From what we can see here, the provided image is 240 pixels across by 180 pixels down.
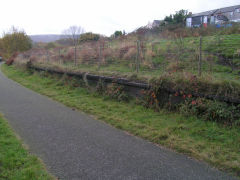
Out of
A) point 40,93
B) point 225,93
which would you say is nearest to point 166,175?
point 225,93

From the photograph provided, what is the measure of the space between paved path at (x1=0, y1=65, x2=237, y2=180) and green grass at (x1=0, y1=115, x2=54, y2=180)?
160mm

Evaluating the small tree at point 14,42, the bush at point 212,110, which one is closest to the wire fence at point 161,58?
the bush at point 212,110

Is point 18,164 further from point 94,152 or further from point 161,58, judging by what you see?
point 161,58

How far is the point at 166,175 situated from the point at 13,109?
18.4 feet

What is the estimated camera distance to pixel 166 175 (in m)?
3.31

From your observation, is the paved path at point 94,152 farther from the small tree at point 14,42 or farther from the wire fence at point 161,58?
the small tree at point 14,42

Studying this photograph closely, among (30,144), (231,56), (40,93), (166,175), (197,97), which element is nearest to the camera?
(166,175)

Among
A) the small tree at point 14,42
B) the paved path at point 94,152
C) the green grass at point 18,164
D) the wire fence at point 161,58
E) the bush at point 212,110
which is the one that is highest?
the small tree at point 14,42

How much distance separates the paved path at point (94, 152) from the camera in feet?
11.0

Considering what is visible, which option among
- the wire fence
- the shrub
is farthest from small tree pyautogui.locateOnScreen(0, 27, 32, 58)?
the shrub

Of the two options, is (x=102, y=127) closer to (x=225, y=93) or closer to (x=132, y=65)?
(x=225, y=93)

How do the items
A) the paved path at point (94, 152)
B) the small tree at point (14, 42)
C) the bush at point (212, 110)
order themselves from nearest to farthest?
the paved path at point (94, 152), the bush at point (212, 110), the small tree at point (14, 42)

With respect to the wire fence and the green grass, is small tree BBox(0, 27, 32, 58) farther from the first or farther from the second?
the green grass

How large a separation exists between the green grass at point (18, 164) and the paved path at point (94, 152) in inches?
6.3
